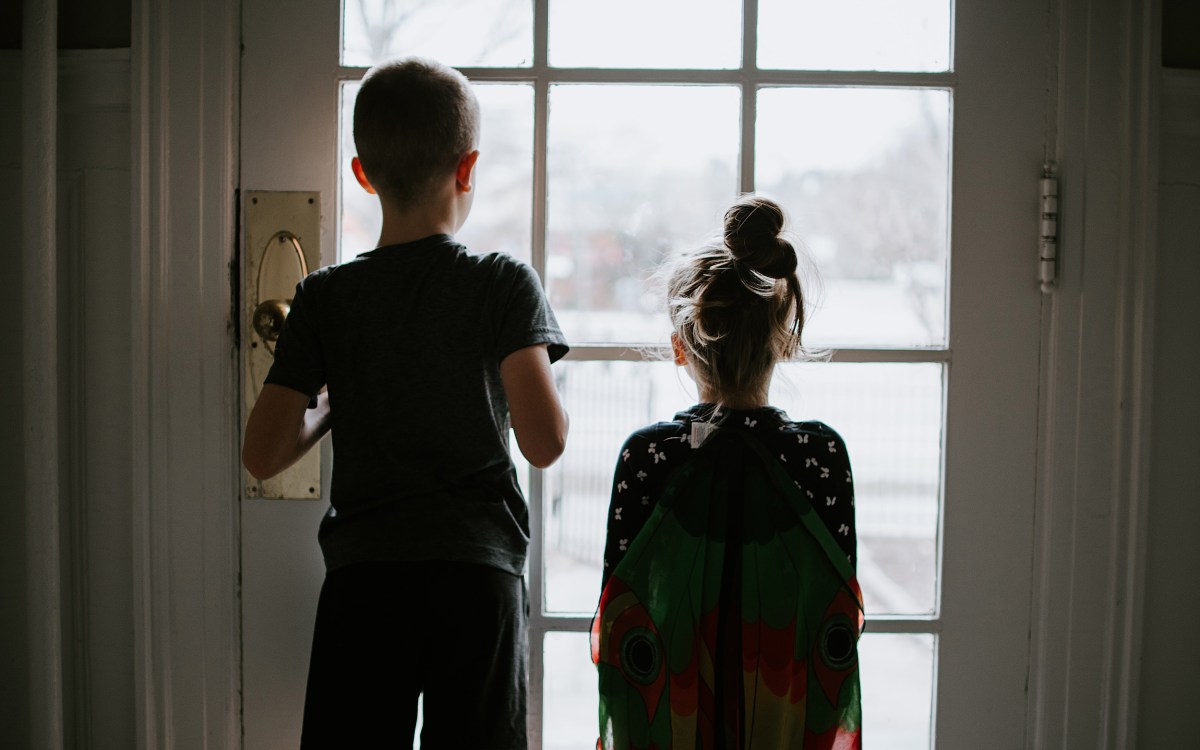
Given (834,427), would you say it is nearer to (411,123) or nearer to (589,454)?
(589,454)

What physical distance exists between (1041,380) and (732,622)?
59cm

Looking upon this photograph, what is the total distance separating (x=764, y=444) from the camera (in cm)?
99

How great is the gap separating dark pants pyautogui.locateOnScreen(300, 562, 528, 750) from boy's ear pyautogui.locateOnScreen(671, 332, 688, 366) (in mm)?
329

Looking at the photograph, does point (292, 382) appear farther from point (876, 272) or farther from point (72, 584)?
point (876, 272)

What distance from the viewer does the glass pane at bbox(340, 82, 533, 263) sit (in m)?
1.21

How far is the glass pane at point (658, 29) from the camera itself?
1.21 meters

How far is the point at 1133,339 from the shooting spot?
120 cm

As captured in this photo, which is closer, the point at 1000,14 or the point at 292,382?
the point at 292,382

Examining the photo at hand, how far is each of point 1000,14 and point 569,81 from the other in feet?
1.97

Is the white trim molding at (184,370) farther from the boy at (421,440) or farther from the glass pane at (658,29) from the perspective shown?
the glass pane at (658,29)

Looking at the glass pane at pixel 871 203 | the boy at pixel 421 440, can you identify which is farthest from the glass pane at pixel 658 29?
the boy at pixel 421 440

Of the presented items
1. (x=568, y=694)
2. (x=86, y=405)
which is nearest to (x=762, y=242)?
(x=568, y=694)

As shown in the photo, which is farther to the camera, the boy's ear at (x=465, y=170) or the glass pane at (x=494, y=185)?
the glass pane at (x=494, y=185)

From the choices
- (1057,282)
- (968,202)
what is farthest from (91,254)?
(1057,282)
